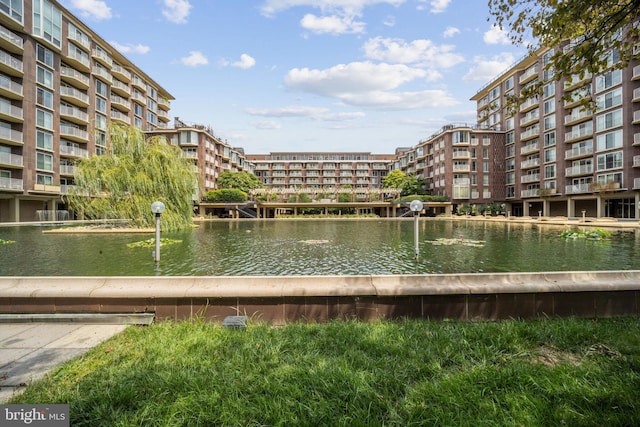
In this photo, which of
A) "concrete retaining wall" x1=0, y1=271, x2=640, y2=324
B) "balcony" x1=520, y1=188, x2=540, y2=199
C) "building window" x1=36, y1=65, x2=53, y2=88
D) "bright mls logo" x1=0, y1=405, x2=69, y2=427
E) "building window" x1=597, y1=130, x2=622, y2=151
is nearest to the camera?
"bright mls logo" x1=0, y1=405, x2=69, y2=427

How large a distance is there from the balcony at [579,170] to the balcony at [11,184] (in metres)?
67.0

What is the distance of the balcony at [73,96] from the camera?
4200cm

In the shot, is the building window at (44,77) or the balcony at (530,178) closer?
the building window at (44,77)

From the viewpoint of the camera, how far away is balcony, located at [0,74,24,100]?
33.4 m

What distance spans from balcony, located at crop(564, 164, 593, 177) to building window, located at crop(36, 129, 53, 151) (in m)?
66.9

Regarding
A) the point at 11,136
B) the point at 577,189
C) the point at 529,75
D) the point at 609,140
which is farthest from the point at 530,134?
the point at 11,136

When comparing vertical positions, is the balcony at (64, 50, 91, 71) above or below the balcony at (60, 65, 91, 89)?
above

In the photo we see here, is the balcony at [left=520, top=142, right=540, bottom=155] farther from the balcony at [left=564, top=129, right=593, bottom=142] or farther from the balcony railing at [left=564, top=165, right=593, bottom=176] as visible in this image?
the balcony railing at [left=564, top=165, right=593, bottom=176]

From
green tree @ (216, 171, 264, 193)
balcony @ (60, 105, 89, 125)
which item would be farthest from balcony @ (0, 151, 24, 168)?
green tree @ (216, 171, 264, 193)

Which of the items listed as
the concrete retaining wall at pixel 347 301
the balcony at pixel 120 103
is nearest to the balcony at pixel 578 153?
the concrete retaining wall at pixel 347 301

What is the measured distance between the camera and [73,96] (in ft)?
140

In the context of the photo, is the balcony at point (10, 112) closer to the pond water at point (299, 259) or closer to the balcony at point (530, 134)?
the pond water at point (299, 259)

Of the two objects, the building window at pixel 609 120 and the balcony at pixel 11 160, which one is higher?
the building window at pixel 609 120

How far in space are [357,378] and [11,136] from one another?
46.1 m
